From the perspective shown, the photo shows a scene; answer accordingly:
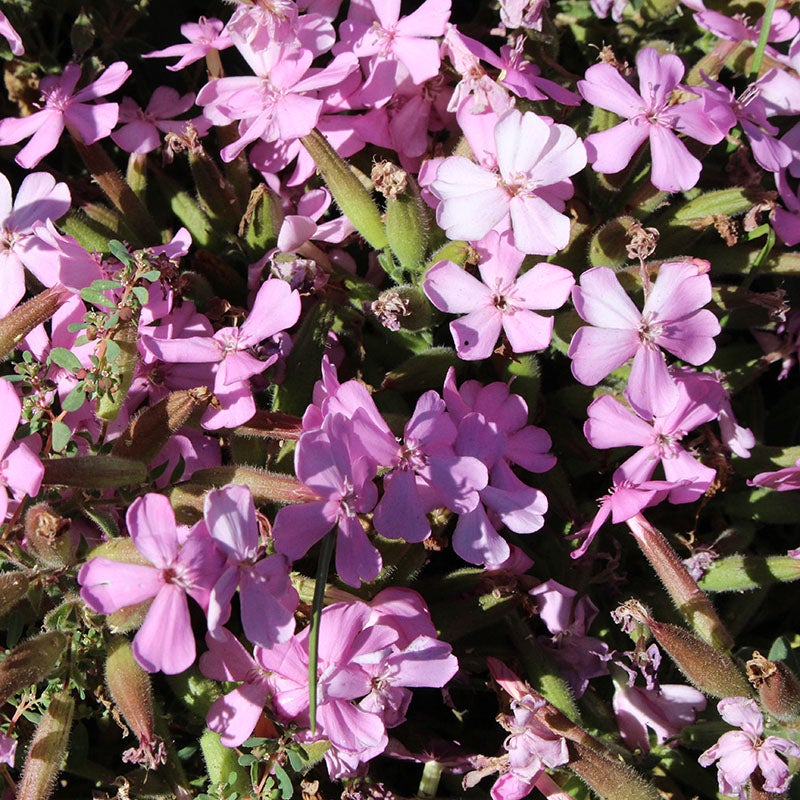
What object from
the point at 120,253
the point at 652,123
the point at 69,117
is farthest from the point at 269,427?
the point at 652,123

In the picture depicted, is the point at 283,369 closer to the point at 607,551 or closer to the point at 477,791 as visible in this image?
the point at 607,551

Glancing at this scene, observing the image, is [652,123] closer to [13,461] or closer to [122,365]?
[122,365]

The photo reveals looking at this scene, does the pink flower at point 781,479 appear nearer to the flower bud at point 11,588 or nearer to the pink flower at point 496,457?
the pink flower at point 496,457

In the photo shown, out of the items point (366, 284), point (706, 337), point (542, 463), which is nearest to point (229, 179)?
point (366, 284)

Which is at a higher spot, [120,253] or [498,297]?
[120,253]

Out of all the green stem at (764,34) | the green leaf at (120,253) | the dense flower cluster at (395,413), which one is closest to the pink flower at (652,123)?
the dense flower cluster at (395,413)
